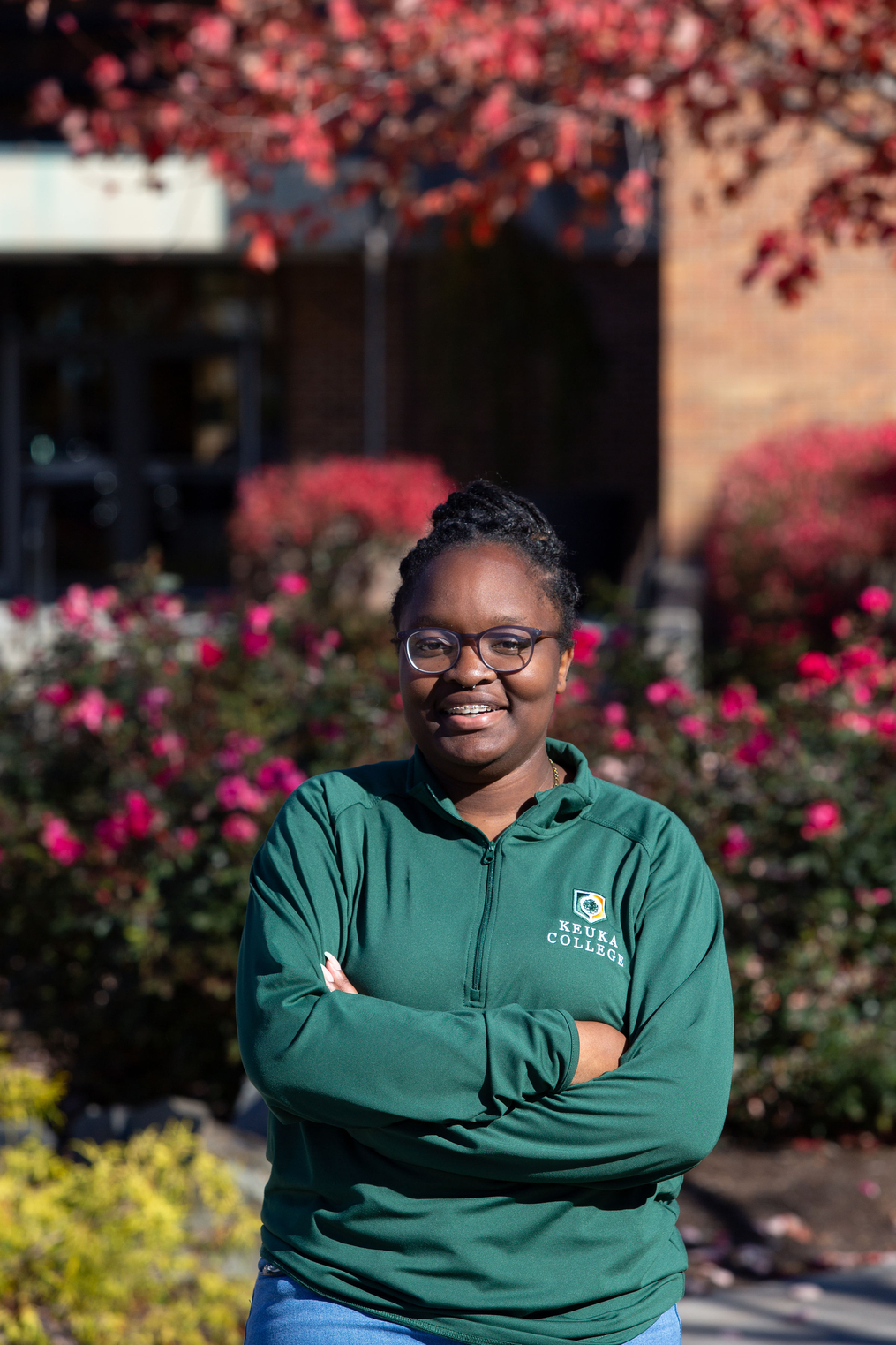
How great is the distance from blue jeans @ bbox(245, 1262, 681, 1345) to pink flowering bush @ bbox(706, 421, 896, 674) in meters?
6.28

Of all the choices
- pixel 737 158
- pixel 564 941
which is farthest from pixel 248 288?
pixel 564 941

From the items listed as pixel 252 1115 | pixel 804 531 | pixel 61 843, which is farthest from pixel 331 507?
pixel 252 1115

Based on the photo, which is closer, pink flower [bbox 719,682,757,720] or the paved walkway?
the paved walkway

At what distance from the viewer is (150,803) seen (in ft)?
13.1

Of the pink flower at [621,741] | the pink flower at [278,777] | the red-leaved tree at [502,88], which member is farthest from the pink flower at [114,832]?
the red-leaved tree at [502,88]

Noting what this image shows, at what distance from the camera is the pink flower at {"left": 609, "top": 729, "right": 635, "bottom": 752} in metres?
4.20

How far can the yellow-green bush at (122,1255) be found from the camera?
274 centimetres

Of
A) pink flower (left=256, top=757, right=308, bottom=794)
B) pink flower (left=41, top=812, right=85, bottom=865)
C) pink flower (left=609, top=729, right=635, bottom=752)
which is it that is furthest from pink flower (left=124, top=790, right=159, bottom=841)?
pink flower (left=609, top=729, right=635, bottom=752)

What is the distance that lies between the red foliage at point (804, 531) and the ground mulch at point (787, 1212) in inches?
156

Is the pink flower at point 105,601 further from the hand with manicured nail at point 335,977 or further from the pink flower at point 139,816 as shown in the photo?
the hand with manicured nail at point 335,977

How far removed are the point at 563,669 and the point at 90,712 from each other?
7.98 ft

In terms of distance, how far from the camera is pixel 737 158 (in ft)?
36.8

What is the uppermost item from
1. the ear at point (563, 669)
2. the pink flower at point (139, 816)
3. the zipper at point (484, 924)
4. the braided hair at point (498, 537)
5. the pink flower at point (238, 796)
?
the braided hair at point (498, 537)

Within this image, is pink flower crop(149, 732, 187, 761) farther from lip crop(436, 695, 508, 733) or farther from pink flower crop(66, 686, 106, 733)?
lip crop(436, 695, 508, 733)
